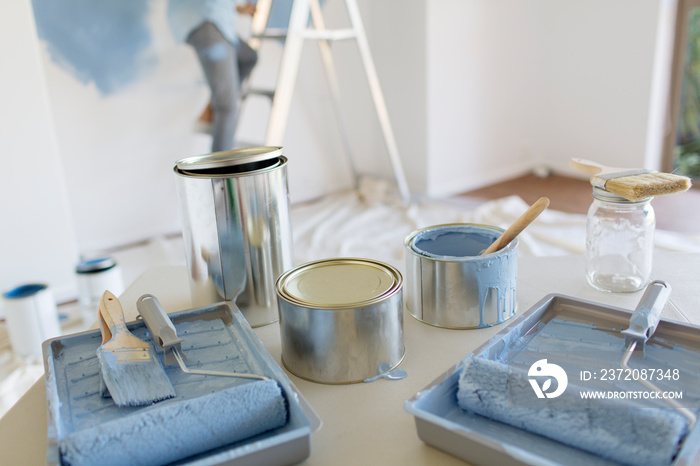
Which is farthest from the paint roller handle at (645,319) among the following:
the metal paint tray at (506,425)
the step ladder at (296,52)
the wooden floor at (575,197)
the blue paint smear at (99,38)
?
→ the blue paint smear at (99,38)

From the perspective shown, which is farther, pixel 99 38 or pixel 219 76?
pixel 219 76

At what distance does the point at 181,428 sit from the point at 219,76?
2035mm

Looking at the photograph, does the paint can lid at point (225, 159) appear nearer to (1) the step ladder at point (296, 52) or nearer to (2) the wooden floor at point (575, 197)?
(1) the step ladder at point (296, 52)

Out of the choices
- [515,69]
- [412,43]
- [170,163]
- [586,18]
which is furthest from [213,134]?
[586,18]

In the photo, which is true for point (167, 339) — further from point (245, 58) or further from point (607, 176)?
point (245, 58)

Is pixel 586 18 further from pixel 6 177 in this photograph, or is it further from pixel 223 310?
pixel 223 310

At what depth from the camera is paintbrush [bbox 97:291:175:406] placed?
1.57 ft

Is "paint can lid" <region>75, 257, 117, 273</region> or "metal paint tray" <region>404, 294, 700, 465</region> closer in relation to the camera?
"metal paint tray" <region>404, 294, 700, 465</region>

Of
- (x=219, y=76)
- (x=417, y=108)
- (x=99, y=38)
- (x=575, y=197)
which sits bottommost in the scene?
(x=575, y=197)

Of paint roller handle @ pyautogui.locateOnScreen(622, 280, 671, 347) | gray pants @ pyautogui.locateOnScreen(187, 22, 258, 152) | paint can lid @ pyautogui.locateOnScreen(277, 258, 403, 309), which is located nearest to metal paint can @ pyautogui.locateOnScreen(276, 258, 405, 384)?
paint can lid @ pyautogui.locateOnScreen(277, 258, 403, 309)

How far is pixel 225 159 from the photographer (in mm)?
672

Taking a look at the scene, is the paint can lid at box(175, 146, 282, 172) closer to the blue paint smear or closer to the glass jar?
the glass jar

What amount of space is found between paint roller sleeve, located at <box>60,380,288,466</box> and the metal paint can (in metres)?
0.08

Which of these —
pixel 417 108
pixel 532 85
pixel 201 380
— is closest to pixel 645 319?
pixel 201 380
